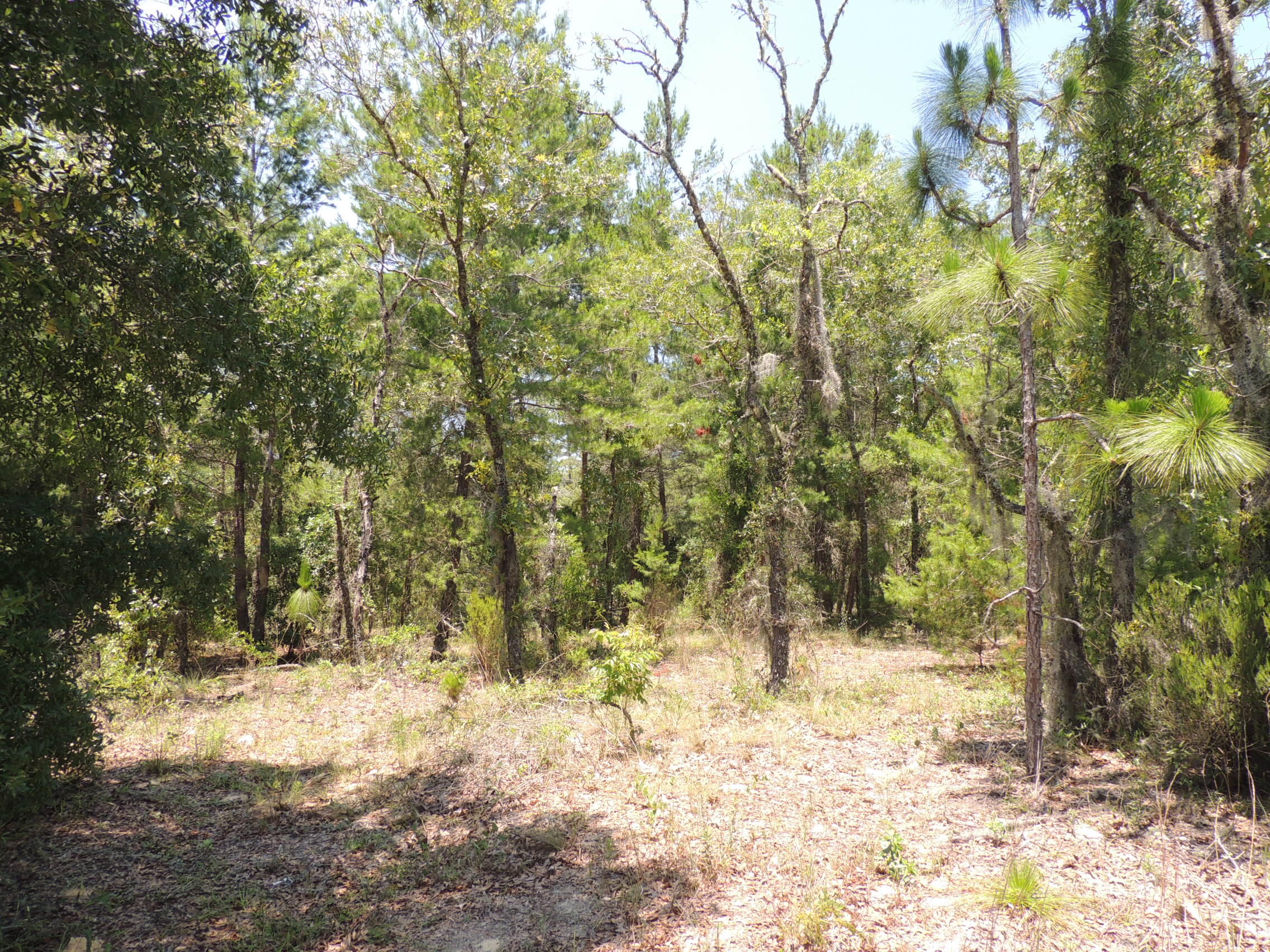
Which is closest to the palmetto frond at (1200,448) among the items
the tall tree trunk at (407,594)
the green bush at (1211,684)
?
the green bush at (1211,684)

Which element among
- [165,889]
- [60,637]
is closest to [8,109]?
[60,637]

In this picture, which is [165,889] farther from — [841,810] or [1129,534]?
[1129,534]

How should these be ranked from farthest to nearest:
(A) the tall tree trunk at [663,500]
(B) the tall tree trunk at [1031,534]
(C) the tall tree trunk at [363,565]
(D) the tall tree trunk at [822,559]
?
1. (A) the tall tree trunk at [663,500]
2. (D) the tall tree trunk at [822,559]
3. (C) the tall tree trunk at [363,565]
4. (B) the tall tree trunk at [1031,534]

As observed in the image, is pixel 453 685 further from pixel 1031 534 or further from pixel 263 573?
pixel 263 573

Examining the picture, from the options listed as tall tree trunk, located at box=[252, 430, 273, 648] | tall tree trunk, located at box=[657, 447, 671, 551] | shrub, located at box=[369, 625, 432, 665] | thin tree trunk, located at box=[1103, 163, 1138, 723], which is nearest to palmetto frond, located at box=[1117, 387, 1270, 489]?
thin tree trunk, located at box=[1103, 163, 1138, 723]

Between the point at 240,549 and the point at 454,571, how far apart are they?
186 inches

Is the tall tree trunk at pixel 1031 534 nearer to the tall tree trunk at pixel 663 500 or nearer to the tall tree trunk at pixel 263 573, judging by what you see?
the tall tree trunk at pixel 663 500

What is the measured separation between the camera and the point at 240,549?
14070 mm

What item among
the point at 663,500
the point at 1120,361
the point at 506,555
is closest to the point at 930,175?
the point at 1120,361

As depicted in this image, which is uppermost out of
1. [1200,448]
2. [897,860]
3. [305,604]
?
[1200,448]

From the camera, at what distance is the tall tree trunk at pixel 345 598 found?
1184cm

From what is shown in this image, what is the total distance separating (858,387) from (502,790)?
11.6m

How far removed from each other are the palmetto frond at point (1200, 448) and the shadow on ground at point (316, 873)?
363 centimetres

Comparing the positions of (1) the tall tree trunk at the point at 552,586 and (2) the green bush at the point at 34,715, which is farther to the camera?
(1) the tall tree trunk at the point at 552,586
